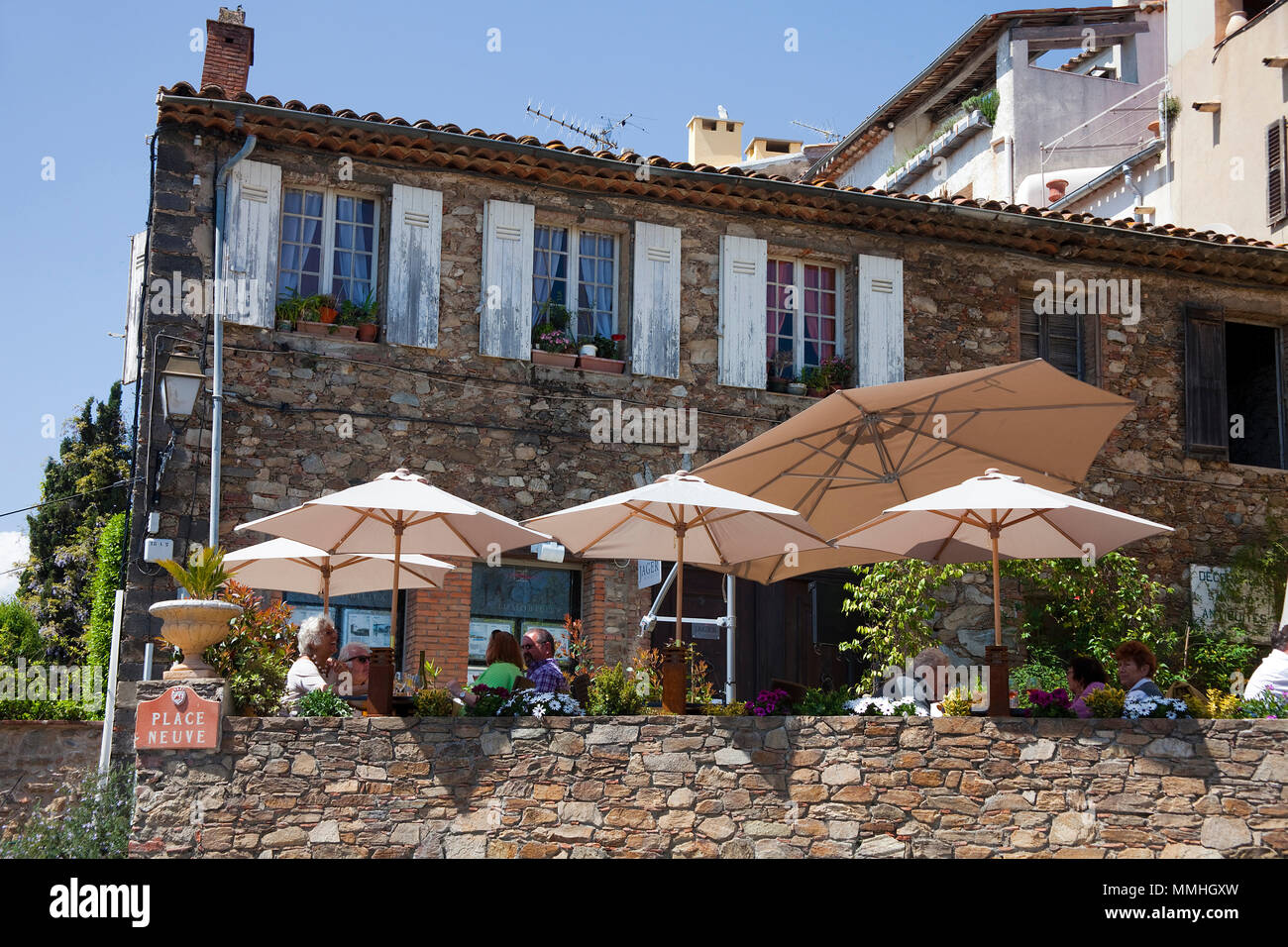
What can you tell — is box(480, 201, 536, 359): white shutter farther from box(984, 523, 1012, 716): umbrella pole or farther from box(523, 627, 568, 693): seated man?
box(984, 523, 1012, 716): umbrella pole

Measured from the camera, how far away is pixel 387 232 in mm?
11898

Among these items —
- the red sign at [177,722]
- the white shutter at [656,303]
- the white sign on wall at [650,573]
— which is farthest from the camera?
the white shutter at [656,303]

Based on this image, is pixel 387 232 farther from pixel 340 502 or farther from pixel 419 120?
pixel 340 502

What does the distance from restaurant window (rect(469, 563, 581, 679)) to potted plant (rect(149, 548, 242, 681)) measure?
4.06 meters

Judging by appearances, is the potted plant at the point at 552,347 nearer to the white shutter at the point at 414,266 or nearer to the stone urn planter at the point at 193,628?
the white shutter at the point at 414,266

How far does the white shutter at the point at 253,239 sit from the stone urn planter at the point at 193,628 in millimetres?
4287

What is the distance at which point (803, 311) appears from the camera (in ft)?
43.7

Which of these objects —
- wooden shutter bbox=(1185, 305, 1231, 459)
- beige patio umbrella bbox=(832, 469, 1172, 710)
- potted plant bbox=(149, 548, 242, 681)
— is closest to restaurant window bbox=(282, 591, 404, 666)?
potted plant bbox=(149, 548, 242, 681)

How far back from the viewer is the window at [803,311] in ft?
43.2

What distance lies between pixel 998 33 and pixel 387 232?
11924 mm

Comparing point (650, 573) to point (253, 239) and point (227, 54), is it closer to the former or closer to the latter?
point (253, 239)

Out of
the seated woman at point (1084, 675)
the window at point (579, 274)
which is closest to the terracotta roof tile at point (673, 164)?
the window at point (579, 274)

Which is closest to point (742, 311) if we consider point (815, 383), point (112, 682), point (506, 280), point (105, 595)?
point (815, 383)
